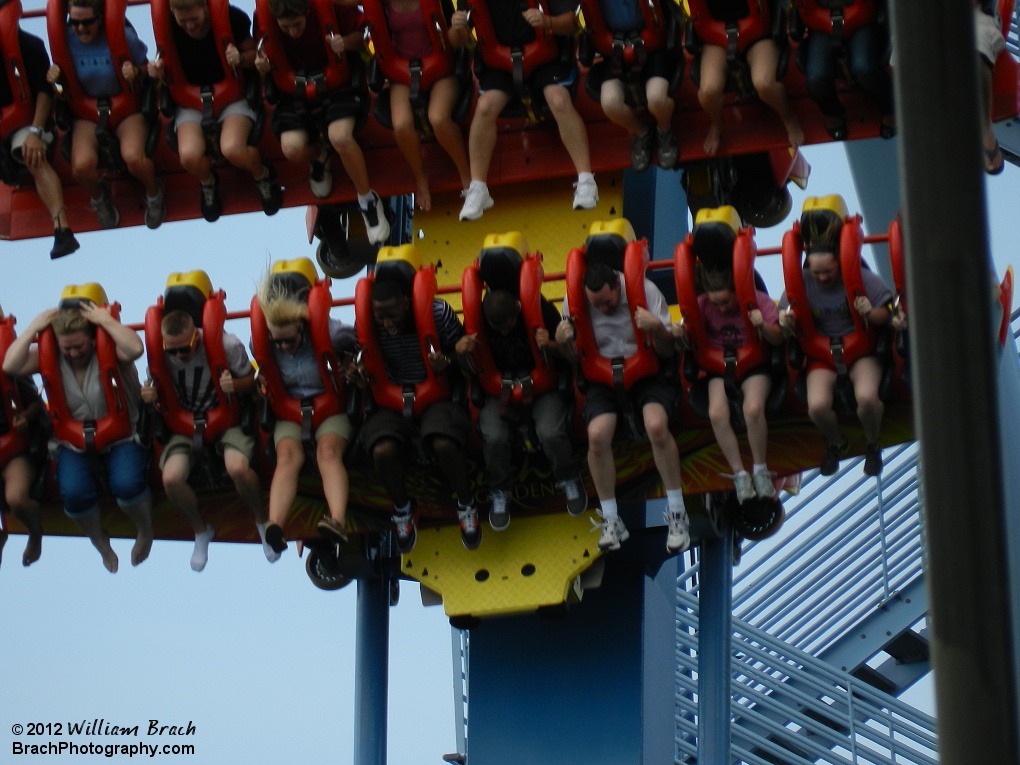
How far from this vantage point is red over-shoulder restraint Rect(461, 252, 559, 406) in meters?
7.45

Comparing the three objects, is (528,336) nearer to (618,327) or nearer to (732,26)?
(618,327)

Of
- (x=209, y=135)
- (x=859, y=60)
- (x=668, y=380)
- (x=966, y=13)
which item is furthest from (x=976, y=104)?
(x=209, y=135)

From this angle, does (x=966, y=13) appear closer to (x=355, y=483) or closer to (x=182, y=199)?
(x=355, y=483)

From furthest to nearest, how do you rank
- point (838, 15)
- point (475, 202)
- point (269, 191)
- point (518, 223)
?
point (269, 191)
point (518, 223)
point (475, 202)
point (838, 15)

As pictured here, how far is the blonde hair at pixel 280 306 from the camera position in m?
7.55

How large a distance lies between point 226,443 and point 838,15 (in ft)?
10.1

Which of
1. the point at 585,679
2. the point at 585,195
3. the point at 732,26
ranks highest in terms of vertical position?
the point at 732,26

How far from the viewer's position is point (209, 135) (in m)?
9.17

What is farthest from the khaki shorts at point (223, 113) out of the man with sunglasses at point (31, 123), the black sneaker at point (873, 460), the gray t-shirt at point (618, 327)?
the black sneaker at point (873, 460)

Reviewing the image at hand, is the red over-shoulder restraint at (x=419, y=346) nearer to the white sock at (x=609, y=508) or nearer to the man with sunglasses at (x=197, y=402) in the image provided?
the man with sunglasses at (x=197, y=402)

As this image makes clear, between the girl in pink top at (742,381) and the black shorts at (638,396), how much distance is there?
16cm

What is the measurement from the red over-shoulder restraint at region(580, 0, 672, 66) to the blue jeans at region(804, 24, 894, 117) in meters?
0.64

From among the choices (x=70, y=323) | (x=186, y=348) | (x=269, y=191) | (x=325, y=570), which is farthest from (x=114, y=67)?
(x=325, y=570)

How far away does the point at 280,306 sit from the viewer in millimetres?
7559
